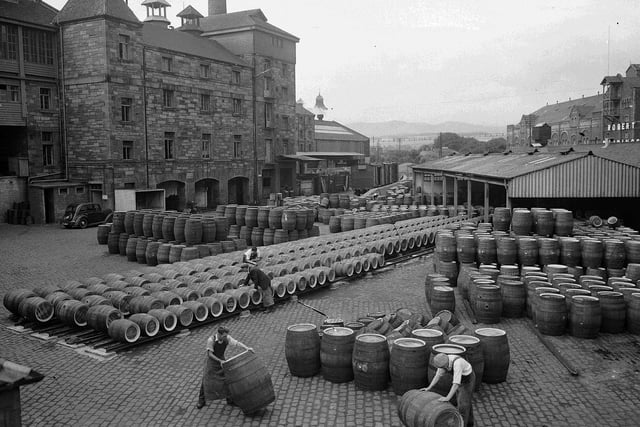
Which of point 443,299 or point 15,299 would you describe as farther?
point 15,299

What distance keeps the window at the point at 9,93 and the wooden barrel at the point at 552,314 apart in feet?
111

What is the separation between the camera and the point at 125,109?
3834 centimetres

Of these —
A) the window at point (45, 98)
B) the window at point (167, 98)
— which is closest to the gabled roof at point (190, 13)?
the window at point (167, 98)

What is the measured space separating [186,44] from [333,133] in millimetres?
50273

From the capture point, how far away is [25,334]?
13211mm

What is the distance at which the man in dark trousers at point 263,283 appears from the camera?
14766 mm

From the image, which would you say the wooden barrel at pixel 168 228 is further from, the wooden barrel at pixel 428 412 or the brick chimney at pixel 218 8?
the brick chimney at pixel 218 8

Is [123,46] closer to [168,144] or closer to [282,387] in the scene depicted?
[168,144]

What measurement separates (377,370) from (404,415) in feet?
5.99

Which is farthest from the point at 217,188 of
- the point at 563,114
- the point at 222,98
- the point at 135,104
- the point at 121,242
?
the point at 563,114

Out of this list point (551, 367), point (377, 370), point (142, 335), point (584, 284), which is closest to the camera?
point (377, 370)

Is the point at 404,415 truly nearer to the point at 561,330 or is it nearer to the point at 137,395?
the point at 137,395

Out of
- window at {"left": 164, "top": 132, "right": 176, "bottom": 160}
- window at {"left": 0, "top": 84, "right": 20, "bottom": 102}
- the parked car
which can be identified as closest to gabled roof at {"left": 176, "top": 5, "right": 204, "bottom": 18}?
window at {"left": 164, "top": 132, "right": 176, "bottom": 160}

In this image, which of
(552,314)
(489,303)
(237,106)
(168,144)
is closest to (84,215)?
(168,144)
